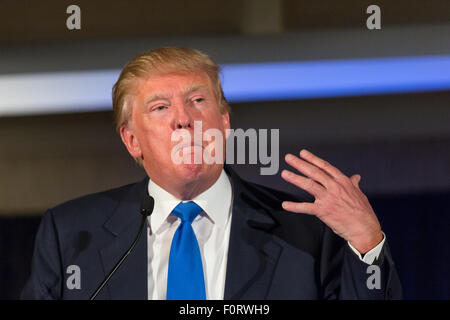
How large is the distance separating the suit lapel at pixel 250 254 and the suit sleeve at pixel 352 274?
16 centimetres

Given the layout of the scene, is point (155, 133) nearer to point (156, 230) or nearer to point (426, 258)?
point (156, 230)

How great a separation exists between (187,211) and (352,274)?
0.55 metres

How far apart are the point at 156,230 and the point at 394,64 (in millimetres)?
974

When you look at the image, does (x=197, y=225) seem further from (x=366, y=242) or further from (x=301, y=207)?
(x=366, y=242)

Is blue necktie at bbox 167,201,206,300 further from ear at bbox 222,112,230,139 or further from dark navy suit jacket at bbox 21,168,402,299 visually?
ear at bbox 222,112,230,139

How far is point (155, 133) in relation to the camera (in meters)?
2.28

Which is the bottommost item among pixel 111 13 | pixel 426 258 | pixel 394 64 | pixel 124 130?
pixel 426 258

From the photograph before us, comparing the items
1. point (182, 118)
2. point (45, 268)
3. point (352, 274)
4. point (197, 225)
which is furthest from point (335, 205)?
point (45, 268)

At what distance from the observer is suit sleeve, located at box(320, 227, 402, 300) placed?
2.17m

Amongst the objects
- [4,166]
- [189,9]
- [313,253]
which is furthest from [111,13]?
[313,253]

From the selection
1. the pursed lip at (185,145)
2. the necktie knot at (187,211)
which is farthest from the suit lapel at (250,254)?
the pursed lip at (185,145)

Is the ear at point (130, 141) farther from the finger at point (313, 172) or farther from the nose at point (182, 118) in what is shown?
the finger at point (313, 172)

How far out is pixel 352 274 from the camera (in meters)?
2.18

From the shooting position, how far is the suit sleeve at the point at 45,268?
7.43 feet
